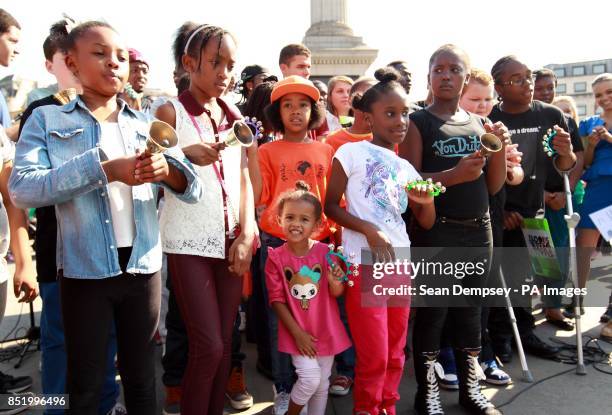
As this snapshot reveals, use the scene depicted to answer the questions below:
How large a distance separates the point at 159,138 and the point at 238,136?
1.55 feet

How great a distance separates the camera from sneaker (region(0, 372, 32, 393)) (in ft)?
11.6

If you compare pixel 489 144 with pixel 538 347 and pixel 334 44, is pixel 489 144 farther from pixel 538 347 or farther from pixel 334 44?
pixel 334 44

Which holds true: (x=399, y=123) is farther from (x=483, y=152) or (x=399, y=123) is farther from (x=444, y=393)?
(x=444, y=393)

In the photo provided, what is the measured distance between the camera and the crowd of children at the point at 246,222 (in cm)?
208

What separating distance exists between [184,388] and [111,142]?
1.19 metres

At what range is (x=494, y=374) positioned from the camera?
359 centimetres

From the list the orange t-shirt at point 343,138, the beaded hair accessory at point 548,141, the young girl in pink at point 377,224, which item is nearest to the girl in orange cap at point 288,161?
the orange t-shirt at point 343,138

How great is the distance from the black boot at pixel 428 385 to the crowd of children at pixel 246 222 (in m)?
0.01

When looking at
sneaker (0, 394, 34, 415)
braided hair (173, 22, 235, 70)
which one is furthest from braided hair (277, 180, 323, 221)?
sneaker (0, 394, 34, 415)

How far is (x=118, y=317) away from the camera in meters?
2.21

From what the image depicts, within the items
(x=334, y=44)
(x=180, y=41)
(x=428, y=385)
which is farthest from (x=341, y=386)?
(x=334, y=44)

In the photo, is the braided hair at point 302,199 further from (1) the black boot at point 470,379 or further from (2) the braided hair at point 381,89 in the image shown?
(1) the black boot at point 470,379

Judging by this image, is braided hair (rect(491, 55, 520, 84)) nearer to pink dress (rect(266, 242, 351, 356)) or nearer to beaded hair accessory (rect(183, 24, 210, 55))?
pink dress (rect(266, 242, 351, 356))

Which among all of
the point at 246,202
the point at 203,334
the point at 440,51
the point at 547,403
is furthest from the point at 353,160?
the point at 547,403
